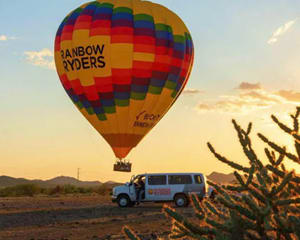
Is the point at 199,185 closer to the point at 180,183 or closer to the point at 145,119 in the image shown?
the point at 180,183

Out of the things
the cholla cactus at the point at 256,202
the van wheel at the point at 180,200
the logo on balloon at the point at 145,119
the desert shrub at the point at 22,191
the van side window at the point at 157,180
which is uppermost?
the logo on balloon at the point at 145,119

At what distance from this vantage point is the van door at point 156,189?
31125 mm

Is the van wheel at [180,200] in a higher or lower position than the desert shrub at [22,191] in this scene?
lower

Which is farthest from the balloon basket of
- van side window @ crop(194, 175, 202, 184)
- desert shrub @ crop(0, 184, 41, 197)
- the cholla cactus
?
the cholla cactus

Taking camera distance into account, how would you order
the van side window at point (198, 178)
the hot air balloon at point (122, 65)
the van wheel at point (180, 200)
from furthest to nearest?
the van side window at point (198, 178), the van wheel at point (180, 200), the hot air balloon at point (122, 65)

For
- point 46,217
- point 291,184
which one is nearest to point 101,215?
point 46,217

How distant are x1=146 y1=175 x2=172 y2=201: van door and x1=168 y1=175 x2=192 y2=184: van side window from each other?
1.18 ft

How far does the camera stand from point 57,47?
33.1 m

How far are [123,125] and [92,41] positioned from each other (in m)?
5.15

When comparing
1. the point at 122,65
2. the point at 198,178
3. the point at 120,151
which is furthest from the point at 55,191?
the point at 122,65

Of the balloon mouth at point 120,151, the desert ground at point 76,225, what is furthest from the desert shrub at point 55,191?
the desert ground at point 76,225

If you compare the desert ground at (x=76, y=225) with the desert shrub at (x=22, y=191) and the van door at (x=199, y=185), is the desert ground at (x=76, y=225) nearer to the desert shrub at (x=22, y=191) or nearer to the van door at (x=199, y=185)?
the van door at (x=199, y=185)

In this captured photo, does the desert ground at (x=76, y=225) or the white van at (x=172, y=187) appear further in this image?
the white van at (x=172, y=187)

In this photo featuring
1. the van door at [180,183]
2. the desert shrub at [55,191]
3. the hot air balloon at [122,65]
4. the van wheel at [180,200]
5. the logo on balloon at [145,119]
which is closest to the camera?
the hot air balloon at [122,65]
